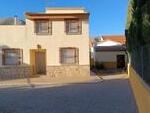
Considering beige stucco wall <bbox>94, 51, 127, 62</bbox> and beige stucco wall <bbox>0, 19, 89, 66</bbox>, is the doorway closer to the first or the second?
beige stucco wall <bbox>0, 19, 89, 66</bbox>

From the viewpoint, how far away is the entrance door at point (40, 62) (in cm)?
4272

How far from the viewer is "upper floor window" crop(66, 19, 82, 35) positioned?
41.0 m

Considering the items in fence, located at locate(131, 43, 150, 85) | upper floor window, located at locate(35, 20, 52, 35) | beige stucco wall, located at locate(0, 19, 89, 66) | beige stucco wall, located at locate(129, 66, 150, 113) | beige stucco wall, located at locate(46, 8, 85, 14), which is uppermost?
beige stucco wall, located at locate(46, 8, 85, 14)

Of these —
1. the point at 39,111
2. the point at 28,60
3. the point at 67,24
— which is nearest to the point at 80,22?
the point at 67,24

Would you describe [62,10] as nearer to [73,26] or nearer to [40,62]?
[73,26]

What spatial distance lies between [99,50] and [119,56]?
3033 mm

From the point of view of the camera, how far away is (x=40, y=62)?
42.9 meters

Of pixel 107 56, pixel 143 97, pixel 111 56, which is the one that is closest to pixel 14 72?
pixel 107 56

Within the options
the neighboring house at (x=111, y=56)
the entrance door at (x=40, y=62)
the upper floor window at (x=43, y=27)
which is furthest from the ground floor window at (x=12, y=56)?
the neighboring house at (x=111, y=56)

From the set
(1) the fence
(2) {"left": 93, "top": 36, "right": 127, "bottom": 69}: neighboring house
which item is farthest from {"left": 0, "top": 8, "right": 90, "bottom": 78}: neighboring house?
(1) the fence

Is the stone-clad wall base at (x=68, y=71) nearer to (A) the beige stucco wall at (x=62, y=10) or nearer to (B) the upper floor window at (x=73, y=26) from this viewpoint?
(B) the upper floor window at (x=73, y=26)

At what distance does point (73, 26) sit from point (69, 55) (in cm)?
274

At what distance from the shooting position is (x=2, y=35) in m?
41.0

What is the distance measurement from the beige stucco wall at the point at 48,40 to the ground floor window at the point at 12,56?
14.7 inches
